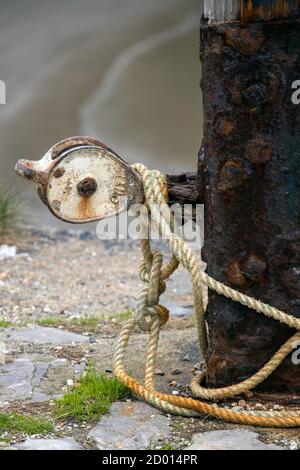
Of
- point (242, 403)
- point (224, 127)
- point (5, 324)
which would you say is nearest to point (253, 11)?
point (224, 127)

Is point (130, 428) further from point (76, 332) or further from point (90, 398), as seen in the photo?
point (76, 332)

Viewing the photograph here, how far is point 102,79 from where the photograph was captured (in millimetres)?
12750

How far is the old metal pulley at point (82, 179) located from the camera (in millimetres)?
3990

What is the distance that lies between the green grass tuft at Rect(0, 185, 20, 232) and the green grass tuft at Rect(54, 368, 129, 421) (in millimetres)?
4057

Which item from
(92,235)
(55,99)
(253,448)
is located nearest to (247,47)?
(253,448)

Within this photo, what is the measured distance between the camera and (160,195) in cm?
416

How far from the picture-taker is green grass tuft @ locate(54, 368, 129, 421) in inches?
160

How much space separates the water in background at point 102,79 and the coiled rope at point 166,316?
4.81m

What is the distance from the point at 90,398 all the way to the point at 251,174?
1.20m

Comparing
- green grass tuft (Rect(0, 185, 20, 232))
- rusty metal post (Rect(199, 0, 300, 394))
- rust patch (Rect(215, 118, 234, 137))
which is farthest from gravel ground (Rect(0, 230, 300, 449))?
rust patch (Rect(215, 118, 234, 137))

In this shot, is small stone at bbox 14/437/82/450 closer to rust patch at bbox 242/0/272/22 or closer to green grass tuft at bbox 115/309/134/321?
rust patch at bbox 242/0/272/22

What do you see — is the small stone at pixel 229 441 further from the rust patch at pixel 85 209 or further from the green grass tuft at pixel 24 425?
the rust patch at pixel 85 209

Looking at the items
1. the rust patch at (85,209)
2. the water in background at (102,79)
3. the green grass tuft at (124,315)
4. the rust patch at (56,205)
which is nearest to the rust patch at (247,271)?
the rust patch at (85,209)

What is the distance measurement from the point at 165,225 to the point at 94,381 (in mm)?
795
